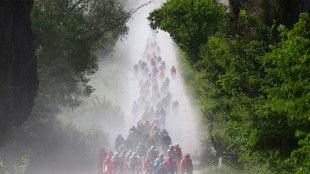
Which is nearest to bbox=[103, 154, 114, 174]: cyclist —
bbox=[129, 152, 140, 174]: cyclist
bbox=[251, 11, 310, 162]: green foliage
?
bbox=[129, 152, 140, 174]: cyclist

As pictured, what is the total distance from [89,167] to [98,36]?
806 centimetres

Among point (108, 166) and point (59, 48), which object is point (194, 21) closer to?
point (59, 48)

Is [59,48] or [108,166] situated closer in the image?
[108,166]

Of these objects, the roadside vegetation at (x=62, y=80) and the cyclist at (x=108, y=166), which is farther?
the roadside vegetation at (x=62, y=80)

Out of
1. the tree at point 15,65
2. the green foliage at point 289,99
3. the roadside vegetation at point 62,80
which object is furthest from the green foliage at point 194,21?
the green foliage at point 289,99

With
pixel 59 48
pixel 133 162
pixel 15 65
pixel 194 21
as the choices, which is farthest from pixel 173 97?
pixel 15 65

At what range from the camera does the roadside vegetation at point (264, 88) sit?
12172mm

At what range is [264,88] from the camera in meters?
13.7

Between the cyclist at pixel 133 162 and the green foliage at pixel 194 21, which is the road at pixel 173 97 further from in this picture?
the green foliage at pixel 194 21

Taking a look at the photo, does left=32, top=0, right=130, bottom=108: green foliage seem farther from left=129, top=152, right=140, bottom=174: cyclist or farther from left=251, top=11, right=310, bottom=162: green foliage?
left=251, top=11, right=310, bottom=162: green foliage

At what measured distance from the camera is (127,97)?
5641cm

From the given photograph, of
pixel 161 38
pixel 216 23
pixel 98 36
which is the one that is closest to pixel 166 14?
pixel 216 23

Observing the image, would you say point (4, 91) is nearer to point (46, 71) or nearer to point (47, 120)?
point (46, 71)

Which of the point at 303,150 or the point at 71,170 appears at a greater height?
the point at 71,170
